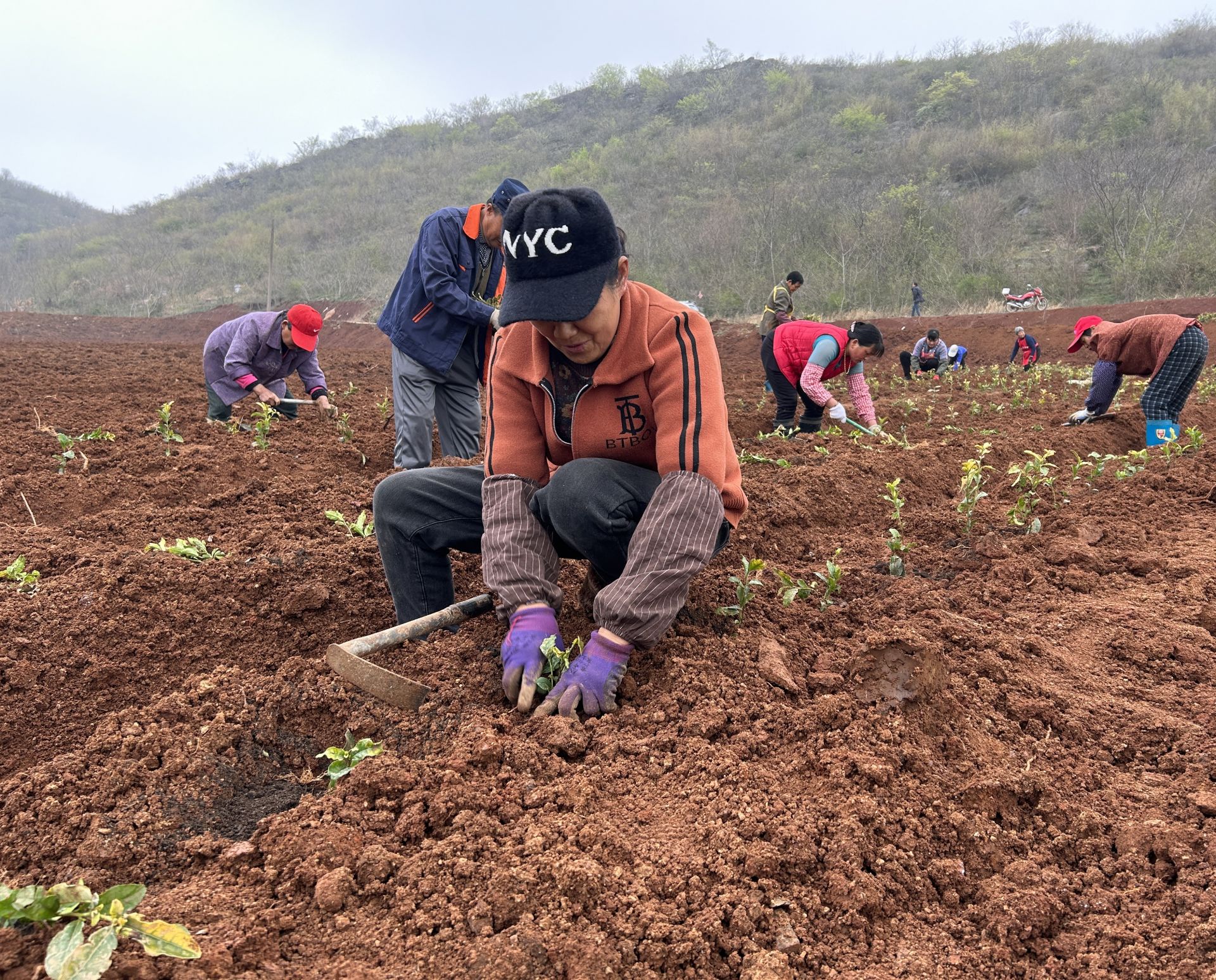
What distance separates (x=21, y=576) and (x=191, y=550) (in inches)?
20.7

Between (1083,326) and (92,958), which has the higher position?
(92,958)

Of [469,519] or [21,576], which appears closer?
[469,519]

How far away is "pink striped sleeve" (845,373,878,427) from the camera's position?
634 cm

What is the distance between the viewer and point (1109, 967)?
1.23 meters

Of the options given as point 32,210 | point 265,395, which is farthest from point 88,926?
point 32,210

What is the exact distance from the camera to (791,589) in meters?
2.55

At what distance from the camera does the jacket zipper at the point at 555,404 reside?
2.17 m

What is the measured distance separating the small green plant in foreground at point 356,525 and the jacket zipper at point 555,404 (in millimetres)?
1169

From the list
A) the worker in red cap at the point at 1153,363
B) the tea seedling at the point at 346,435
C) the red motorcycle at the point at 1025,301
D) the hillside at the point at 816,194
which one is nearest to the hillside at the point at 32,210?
the hillside at the point at 816,194

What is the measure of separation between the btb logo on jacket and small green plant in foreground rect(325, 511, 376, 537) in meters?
1.33

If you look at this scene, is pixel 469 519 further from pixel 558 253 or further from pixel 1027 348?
pixel 1027 348

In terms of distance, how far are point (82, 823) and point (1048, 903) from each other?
1.88 meters

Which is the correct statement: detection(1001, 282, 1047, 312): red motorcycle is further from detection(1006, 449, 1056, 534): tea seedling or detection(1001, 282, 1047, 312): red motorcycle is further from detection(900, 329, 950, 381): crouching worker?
detection(1006, 449, 1056, 534): tea seedling

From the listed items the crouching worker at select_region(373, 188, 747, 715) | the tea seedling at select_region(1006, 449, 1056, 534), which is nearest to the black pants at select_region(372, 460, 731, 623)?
the crouching worker at select_region(373, 188, 747, 715)
